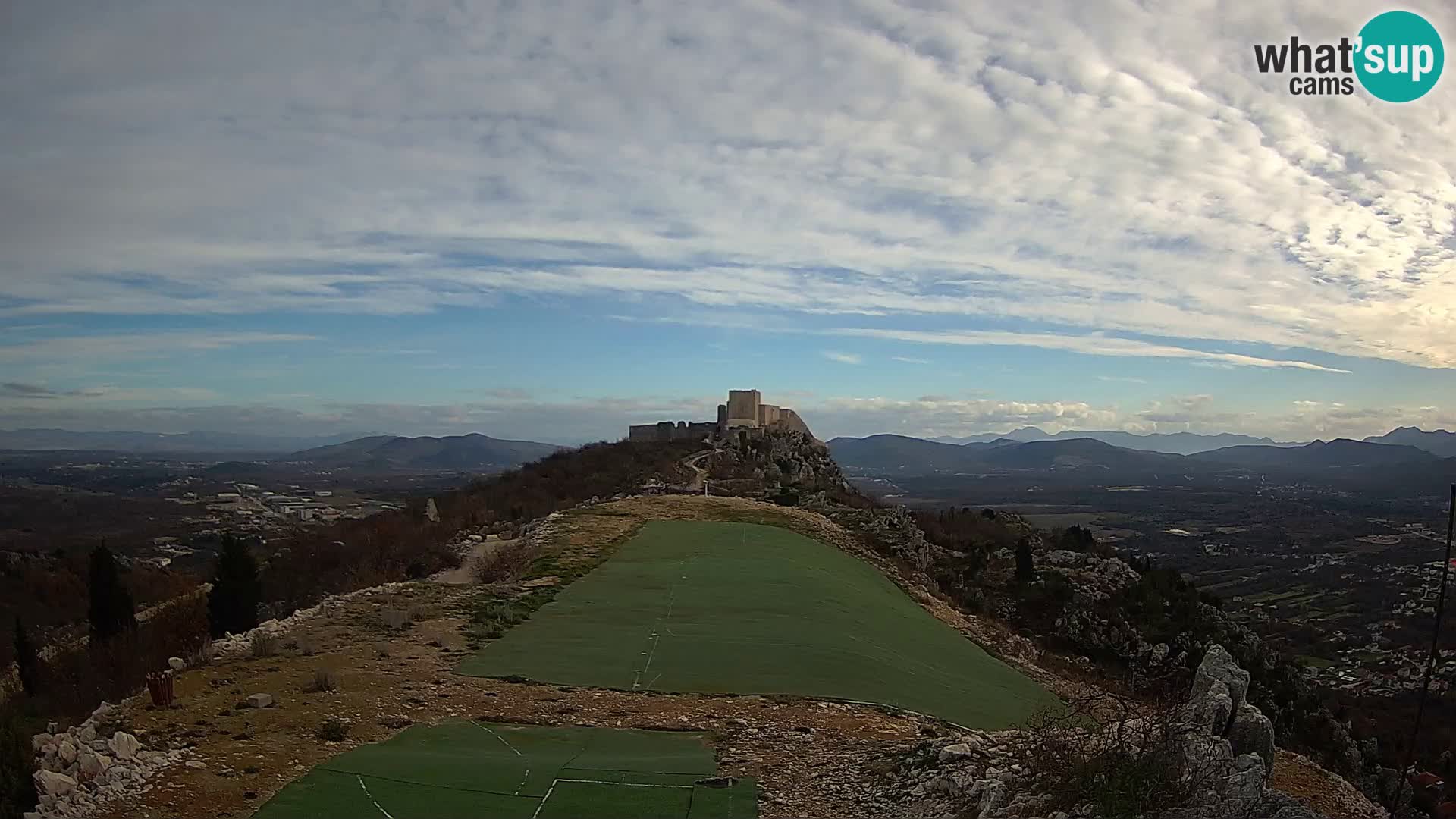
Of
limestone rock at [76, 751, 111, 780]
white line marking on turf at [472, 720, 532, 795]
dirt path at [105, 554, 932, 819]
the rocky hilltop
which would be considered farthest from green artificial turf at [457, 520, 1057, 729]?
limestone rock at [76, 751, 111, 780]

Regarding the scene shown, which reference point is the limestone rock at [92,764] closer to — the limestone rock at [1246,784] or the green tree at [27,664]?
the limestone rock at [1246,784]

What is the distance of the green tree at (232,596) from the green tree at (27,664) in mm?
3412

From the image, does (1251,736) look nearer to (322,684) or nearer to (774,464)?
(322,684)

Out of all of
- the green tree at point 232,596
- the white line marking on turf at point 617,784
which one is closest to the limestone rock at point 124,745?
the white line marking on turf at point 617,784

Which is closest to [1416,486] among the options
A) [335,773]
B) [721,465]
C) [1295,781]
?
[721,465]

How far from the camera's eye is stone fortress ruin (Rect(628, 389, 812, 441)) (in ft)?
206

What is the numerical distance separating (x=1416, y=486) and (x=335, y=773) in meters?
143

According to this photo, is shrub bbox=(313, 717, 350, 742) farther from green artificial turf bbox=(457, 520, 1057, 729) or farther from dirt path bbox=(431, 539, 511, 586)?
dirt path bbox=(431, 539, 511, 586)

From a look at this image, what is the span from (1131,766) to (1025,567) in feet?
107

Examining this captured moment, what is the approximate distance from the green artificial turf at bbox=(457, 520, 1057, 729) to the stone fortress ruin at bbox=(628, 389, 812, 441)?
127ft

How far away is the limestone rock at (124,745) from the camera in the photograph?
7.68m

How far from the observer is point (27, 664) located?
70.7 feet

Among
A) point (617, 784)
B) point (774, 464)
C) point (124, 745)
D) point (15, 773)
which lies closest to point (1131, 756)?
point (617, 784)

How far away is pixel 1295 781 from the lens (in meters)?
9.34
